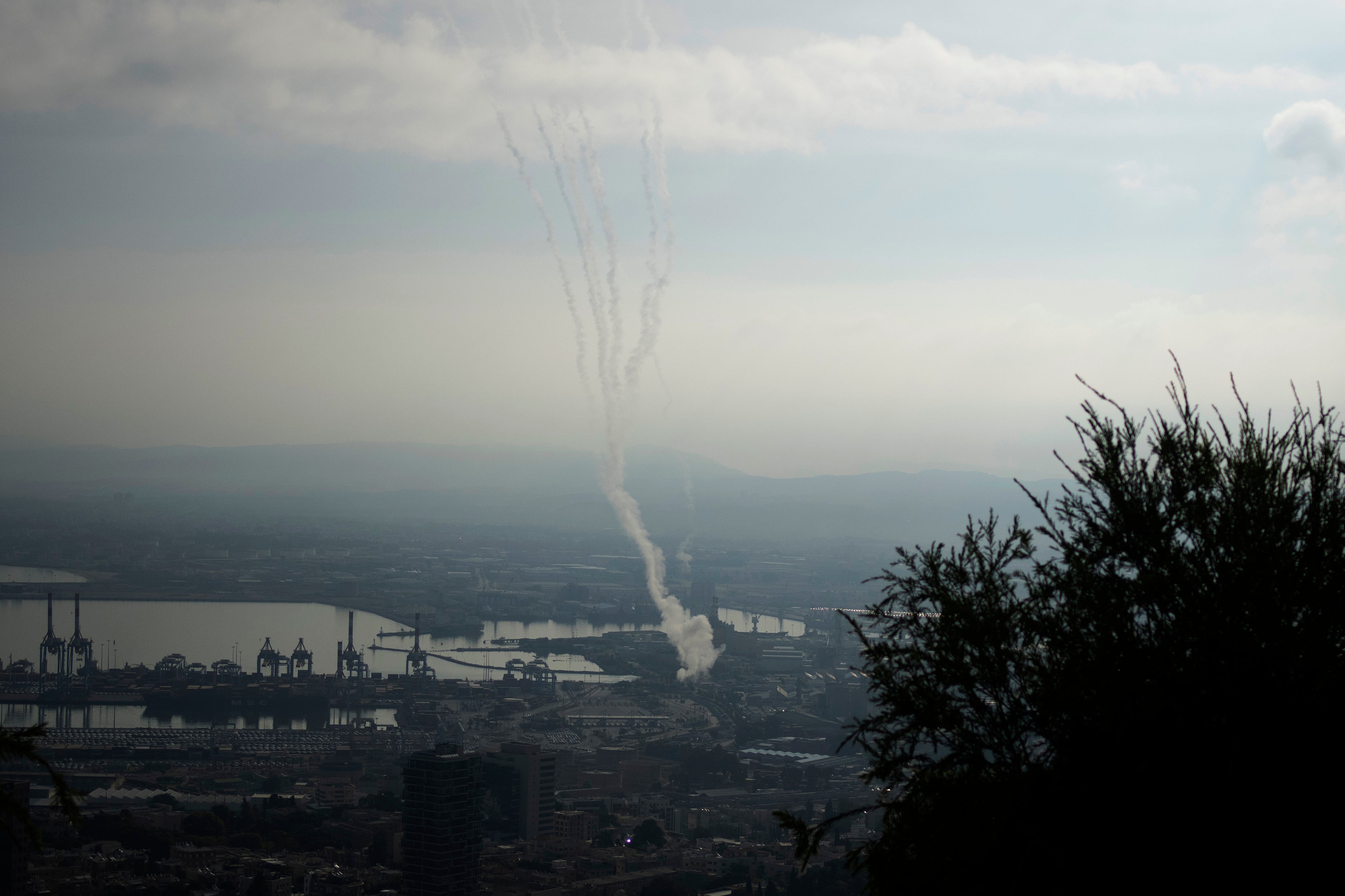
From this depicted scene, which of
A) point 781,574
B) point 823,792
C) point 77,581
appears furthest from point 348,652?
point 781,574

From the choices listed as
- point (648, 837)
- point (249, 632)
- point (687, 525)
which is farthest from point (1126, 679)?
point (687, 525)

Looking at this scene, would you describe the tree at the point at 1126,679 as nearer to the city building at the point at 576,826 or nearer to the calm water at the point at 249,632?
the city building at the point at 576,826

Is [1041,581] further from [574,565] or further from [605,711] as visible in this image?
[574,565]

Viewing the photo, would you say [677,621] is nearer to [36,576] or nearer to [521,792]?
[521,792]

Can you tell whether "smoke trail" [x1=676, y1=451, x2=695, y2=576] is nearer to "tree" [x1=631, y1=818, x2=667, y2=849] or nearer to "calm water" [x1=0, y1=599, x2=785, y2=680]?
"calm water" [x1=0, y1=599, x2=785, y2=680]

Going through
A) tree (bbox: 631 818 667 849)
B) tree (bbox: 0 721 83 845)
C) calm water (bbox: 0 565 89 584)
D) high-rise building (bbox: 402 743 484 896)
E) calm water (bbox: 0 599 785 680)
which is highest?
calm water (bbox: 0 565 89 584)

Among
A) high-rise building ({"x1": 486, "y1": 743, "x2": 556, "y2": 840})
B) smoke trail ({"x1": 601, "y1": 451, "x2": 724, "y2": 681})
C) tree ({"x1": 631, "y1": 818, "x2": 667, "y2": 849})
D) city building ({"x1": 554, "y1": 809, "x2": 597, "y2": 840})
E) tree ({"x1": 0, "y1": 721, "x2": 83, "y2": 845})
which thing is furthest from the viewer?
smoke trail ({"x1": 601, "y1": 451, "x2": 724, "y2": 681})

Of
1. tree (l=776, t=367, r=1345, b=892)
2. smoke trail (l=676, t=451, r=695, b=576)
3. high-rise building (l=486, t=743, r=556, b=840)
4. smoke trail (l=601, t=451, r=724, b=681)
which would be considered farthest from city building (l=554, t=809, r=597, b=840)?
smoke trail (l=676, t=451, r=695, b=576)
